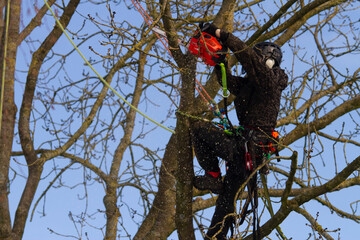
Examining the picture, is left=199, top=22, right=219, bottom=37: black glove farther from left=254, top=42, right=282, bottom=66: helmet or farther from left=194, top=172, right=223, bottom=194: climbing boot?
left=194, top=172, right=223, bottom=194: climbing boot

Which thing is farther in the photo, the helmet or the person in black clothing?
the helmet

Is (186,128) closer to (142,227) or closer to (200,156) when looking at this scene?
(200,156)

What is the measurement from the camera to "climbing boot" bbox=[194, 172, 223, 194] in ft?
12.8

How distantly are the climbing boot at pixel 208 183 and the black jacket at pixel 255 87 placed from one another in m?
0.52

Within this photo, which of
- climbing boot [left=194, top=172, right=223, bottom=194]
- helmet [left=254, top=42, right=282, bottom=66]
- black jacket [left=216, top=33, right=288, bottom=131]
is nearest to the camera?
black jacket [left=216, top=33, right=288, bottom=131]

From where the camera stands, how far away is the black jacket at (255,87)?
12.2 feet

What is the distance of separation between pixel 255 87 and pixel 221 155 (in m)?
0.60

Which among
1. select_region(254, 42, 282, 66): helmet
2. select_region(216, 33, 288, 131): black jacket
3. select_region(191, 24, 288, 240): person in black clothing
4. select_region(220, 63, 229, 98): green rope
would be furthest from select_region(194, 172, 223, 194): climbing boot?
select_region(254, 42, 282, 66): helmet

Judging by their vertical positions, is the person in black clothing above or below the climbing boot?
above

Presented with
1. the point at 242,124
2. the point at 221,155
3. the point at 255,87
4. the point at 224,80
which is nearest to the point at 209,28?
the point at 224,80

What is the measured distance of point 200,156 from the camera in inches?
155

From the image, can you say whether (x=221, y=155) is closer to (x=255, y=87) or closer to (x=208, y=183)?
(x=208, y=183)

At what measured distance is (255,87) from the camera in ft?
12.6

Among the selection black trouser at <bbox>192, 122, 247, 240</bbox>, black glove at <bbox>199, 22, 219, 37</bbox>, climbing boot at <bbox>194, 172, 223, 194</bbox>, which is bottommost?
climbing boot at <bbox>194, 172, 223, 194</bbox>
